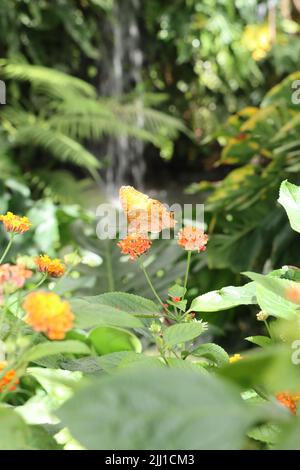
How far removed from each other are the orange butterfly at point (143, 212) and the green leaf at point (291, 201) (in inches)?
2.9

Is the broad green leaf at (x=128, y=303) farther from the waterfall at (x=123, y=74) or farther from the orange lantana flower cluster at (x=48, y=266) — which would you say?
the waterfall at (x=123, y=74)

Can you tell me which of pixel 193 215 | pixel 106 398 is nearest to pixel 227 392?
pixel 106 398

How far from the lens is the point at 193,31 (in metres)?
3.51

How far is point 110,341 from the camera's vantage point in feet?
2.27

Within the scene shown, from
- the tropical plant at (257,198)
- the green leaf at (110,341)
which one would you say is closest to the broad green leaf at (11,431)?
the green leaf at (110,341)

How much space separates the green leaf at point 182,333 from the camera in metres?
0.33

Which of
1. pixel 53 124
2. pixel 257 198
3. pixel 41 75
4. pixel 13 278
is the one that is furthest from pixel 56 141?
pixel 13 278

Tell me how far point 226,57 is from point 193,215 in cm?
246

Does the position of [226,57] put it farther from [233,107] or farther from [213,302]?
[213,302]

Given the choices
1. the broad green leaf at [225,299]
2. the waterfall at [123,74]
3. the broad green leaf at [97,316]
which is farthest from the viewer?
the waterfall at [123,74]

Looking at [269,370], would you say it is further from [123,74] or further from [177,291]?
[123,74]

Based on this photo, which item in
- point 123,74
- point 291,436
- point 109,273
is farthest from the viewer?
point 123,74

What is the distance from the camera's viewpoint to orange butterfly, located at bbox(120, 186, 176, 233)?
39 centimetres

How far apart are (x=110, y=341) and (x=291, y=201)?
320 millimetres
